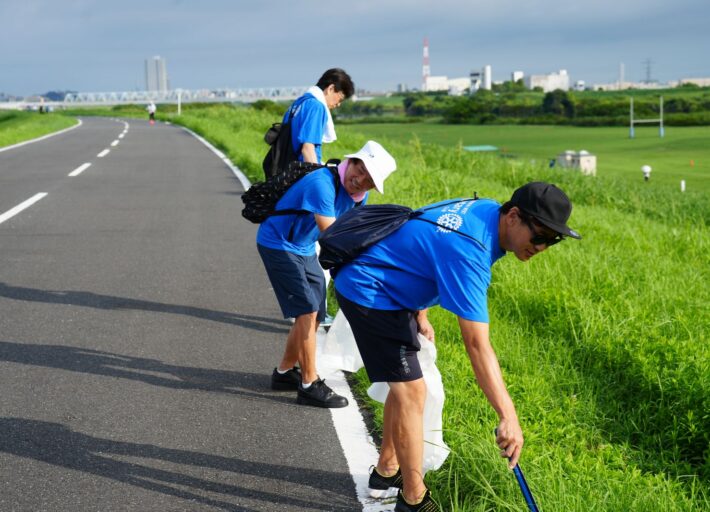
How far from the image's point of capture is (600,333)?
557cm

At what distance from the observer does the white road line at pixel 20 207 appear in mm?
10891

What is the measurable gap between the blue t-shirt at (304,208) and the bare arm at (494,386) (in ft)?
5.16

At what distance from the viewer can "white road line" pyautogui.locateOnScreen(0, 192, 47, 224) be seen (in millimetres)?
10891

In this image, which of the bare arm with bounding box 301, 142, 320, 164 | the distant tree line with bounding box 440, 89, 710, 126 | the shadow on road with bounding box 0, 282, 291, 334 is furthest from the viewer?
the distant tree line with bounding box 440, 89, 710, 126

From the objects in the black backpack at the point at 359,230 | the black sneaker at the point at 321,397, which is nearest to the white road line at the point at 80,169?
the black sneaker at the point at 321,397

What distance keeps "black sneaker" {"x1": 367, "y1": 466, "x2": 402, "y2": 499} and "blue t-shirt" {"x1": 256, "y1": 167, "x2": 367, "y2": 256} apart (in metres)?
1.40

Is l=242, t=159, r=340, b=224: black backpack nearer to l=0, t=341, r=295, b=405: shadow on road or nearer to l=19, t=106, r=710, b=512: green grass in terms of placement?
l=0, t=341, r=295, b=405: shadow on road

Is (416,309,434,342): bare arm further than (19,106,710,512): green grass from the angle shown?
Yes

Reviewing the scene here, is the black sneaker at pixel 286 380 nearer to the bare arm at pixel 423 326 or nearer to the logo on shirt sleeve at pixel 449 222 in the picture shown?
the bare arm at pixel 423 326

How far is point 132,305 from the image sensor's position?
677 cm

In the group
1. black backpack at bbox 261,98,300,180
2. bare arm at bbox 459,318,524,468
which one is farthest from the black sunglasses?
black backpack at bbox 261,98,300,180

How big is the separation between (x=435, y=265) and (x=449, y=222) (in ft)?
0.59

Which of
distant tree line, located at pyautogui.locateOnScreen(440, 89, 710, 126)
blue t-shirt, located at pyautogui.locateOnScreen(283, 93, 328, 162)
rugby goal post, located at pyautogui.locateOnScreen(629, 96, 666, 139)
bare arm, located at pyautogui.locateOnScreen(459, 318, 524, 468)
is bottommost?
bare arm, located at pyautogui.locateOnScreen(459, 318, 524, 468)

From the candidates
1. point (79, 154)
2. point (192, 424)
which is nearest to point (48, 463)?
point (192, 424)
